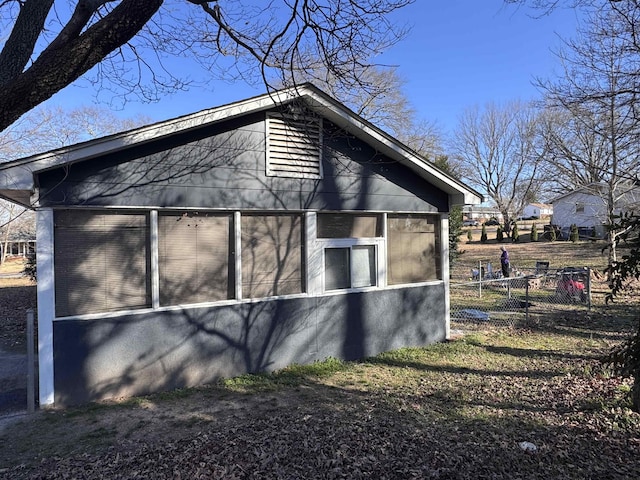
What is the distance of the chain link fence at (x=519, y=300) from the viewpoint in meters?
9.72

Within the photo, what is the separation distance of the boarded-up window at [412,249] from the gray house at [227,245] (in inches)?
1.3

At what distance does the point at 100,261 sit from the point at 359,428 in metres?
3.68

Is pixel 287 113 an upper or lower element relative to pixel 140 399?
upper

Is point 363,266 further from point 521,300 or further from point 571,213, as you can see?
point 571,213

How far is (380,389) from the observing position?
224 inches

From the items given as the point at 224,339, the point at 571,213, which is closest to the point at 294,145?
the point at 224,339

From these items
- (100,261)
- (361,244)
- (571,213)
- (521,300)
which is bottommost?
(521,300)

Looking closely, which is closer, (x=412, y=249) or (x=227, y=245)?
(x=227, y=245)

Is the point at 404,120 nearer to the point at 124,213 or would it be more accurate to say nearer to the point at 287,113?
the point at 287,113

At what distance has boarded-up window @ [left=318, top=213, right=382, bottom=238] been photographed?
22.4 ft

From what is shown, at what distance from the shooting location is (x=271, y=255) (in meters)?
6.40

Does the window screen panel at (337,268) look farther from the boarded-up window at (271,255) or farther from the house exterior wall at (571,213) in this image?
the house exterior wall at (571,213)

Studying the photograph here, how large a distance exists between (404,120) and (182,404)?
21.8 m

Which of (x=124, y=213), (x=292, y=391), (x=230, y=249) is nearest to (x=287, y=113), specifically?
(x=230, y=249)
